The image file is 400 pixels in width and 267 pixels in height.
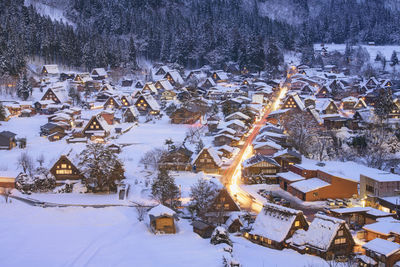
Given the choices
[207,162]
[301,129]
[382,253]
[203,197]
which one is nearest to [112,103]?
[207,162]

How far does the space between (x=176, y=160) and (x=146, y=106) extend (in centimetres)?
1735

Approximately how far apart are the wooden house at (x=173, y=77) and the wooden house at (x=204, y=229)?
39663 mm

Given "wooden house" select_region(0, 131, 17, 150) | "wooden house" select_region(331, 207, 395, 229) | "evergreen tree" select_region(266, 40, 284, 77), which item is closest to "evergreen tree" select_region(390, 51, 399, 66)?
"evergreen tree" select_region(266, 40, 284, 77)

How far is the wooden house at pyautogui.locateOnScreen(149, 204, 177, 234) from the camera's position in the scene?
19.9 metres

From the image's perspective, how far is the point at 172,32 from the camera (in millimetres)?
71438

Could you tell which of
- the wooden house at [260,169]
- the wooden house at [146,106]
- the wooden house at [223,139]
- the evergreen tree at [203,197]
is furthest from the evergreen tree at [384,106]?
the evergreen tree at [203,197]

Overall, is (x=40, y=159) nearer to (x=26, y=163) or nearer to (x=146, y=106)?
(x=26, y=163)

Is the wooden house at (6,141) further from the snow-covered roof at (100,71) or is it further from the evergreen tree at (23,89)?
the snow-covered roof at (100,71)

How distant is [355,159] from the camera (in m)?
32.4

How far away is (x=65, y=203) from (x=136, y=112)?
19.7m

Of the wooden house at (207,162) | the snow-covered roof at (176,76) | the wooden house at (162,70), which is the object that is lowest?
the wooden house at (207,162)

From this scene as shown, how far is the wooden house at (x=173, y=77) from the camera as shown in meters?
58.7

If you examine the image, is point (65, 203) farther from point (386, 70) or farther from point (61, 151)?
point (386, 70)

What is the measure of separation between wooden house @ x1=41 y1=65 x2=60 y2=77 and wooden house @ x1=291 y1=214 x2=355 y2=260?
1790 inches
